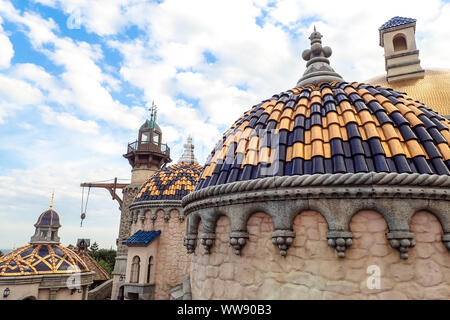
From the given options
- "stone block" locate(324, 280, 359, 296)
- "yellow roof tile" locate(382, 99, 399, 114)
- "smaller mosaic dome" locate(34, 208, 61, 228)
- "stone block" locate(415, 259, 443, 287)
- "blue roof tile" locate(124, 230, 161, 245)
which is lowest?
"stone block" locate(324, 280, 359, 296)

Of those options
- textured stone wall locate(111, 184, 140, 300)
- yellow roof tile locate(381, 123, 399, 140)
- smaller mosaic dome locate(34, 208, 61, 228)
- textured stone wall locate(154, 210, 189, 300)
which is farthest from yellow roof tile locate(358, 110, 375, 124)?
textured stone wall locate(111, 184, 140, 300)

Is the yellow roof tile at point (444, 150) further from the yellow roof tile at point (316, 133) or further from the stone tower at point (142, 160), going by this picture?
the stone tower at point (142, 160)

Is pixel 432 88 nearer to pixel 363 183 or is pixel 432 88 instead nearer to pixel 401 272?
pixel 363 183

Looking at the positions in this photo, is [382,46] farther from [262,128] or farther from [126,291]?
[126,291]

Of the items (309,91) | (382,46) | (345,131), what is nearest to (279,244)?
(345,131)

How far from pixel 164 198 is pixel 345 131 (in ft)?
46.1

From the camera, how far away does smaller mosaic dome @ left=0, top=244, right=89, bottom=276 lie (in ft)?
45.2

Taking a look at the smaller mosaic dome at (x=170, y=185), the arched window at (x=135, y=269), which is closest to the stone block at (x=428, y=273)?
the smaller mosaic dome at (x=170, y=185)

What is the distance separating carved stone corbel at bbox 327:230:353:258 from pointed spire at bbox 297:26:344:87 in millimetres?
4762

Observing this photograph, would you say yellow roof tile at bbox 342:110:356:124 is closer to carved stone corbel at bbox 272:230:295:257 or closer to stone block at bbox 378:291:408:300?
carved stone corbel at bbox 272:230:295:257

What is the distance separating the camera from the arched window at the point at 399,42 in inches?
801

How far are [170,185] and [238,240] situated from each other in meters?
14.0

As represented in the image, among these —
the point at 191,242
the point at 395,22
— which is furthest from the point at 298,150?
the point at 395,22

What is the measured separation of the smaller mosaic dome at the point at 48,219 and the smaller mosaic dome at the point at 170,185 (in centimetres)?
506
